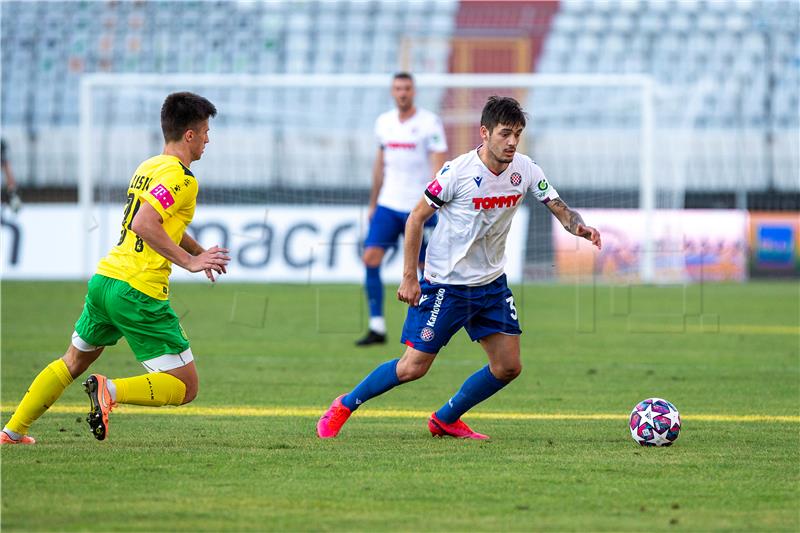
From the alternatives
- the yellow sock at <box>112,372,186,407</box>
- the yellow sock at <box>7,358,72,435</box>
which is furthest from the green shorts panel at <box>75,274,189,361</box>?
the yellow sock at <box>7,358,72,435</box>

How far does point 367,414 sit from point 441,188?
1.98 meters

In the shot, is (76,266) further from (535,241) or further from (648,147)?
(648,147)

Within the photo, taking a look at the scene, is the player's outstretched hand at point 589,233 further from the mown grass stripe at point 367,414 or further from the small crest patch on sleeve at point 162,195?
the small crest patch on sleeve at point 162,195

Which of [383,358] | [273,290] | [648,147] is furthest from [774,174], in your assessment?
[383,358]

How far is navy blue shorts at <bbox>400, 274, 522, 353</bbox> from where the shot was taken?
21.9 ft

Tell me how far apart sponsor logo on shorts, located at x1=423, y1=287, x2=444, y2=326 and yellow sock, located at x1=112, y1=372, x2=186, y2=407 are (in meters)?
1.38

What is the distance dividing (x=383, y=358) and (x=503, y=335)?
4.33 m

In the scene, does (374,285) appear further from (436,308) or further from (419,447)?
(419,447)

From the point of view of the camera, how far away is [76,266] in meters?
21.7

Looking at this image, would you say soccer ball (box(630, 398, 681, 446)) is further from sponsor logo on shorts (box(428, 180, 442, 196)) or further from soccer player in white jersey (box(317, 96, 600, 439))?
sponsor logo on shorts (box(428, 180, 442, 196))

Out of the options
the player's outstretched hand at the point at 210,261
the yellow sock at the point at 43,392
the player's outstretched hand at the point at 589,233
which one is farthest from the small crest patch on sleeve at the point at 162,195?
the player's outstretched hand at the point at 589,233

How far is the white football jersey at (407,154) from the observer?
1186 centimetres

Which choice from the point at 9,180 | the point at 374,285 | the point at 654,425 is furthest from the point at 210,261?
the point at 9,180

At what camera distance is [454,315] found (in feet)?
22.0
